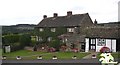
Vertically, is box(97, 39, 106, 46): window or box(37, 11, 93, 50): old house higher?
box(37, 11, 93, 50): old house

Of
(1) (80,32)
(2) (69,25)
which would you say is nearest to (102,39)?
(1) (80,32)

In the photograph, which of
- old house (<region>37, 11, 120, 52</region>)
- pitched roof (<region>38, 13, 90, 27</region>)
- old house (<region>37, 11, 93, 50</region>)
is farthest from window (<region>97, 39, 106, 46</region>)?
pitched roof (<region>38, 13, 90, 27</region>)

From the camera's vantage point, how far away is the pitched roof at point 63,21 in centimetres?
5741

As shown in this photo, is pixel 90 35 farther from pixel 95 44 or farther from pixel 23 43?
pixel 23 43

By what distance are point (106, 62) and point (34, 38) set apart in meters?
45.7

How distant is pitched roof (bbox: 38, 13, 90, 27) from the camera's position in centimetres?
5741

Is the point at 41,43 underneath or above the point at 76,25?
underneath

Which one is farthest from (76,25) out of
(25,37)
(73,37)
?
(25,37)

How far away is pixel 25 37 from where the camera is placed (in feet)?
183

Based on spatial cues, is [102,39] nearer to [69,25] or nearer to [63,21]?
[69,25]

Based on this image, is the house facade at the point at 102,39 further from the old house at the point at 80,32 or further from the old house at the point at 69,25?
the old house at the point at 69,25

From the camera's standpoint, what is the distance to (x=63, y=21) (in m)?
60.6

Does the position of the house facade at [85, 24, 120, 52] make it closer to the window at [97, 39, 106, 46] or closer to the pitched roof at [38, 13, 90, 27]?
the window at [97, 39, 106, 46]

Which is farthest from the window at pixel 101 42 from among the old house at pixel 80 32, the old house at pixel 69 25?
the old house at pixel 69 25
